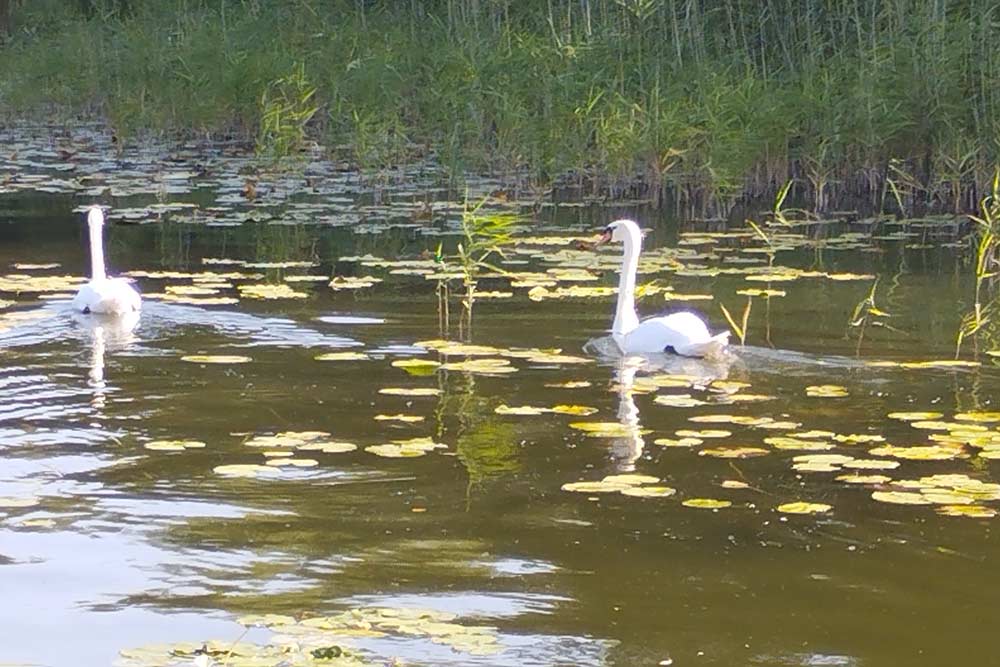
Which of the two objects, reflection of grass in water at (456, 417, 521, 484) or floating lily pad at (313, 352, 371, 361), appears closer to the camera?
reflection of grass in water at (456, 417, 521, 484)

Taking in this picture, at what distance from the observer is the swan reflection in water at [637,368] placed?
280 inches

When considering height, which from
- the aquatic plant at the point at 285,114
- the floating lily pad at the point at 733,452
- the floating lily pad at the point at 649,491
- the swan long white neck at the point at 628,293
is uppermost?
the aquatic plant at the point at 285,114

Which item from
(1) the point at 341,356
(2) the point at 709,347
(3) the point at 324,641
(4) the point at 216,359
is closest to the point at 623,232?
(2) the point at 709,347

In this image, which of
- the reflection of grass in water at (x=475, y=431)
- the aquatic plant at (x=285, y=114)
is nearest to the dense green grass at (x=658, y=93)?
the aquatic plant at (x=285, y=114)

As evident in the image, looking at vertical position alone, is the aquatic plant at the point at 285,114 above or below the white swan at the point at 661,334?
above

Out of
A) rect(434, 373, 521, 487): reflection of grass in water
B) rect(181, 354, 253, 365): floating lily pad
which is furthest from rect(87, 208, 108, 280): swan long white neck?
rect(434, 373, 521, 487): reflection of grass in water

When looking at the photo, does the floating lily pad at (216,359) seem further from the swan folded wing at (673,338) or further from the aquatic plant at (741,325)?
the aquatic plant at (741,325)

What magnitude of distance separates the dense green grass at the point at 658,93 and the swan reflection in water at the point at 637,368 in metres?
4.21

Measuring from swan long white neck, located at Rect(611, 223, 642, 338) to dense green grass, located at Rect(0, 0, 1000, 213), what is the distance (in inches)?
141

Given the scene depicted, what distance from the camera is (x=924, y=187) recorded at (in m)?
13.2

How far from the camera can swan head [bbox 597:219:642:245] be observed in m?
8.90

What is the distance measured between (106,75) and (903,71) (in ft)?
33.3

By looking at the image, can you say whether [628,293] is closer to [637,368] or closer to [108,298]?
[637,368]

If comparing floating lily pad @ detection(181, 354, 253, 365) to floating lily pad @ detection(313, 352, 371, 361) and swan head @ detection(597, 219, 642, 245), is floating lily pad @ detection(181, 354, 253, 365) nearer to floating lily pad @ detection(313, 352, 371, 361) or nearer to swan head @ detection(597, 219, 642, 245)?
floating lily pad @ detection(313, 352, 371, 361)
